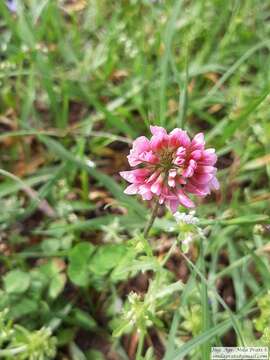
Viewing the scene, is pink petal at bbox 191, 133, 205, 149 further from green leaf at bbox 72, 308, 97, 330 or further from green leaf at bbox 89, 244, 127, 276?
green leaf at bbox 72, 308, 97, 330

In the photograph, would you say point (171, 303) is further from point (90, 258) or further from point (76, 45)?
point (76, 45)

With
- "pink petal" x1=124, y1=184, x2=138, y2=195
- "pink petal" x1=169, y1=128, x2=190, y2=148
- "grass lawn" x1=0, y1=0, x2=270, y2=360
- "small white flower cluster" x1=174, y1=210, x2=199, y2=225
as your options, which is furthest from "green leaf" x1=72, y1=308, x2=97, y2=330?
"pink petal" x1=169, y1=128, x2=190, y2=148

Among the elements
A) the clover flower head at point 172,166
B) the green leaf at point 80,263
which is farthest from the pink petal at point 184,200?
the green leaf at point 80,263

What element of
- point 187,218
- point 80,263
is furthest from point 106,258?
point 187,218

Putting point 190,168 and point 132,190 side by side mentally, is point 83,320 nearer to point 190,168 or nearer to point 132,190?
point 132,190

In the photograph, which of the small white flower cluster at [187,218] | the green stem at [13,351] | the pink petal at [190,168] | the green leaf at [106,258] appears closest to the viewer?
the pink petal at [190,168]

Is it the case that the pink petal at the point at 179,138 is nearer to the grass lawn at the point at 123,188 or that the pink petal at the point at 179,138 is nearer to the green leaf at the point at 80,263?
the grass lawn at the point at 123,188

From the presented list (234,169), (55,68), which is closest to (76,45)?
(55,68)
